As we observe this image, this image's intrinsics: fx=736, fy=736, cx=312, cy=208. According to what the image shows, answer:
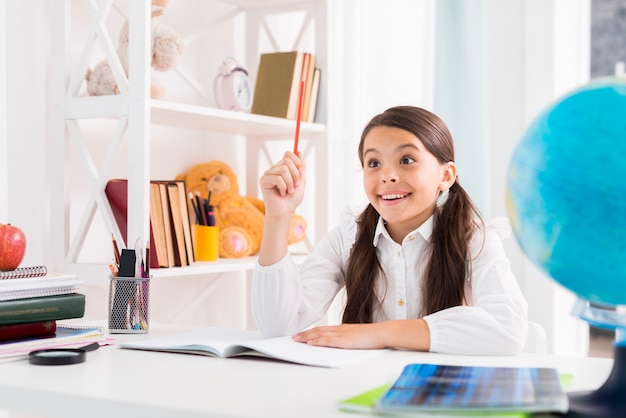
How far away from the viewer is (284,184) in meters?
1.38

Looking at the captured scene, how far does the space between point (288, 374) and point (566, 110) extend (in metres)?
0.50

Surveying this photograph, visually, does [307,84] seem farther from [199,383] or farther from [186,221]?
[199,383]

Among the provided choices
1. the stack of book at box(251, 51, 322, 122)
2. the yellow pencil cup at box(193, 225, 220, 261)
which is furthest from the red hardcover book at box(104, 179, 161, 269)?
the stack of book at box(251, 51, 322, 122)

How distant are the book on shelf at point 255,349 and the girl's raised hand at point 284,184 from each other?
0.28 metres

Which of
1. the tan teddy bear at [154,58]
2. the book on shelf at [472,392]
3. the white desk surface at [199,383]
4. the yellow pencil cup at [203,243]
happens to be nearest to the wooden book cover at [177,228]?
the yellow pencil cup at [203,243]

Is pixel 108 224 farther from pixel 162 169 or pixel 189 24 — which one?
pixel 189 24

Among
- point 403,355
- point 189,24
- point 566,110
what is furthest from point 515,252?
point 566,110

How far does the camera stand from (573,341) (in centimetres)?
283

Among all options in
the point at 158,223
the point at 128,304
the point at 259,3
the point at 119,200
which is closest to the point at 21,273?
the point at 128,304

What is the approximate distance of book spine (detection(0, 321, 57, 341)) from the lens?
1.20 meters

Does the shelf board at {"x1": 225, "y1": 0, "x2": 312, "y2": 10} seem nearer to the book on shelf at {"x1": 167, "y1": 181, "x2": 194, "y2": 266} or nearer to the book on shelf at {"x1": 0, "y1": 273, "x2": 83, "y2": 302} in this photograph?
the book on shelf at {"x1": 167, "y1": 181, "x2": 194, "y2": 266}

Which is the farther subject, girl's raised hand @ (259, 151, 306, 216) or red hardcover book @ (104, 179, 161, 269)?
red hardcover book @ (104, 179, 161, 269)

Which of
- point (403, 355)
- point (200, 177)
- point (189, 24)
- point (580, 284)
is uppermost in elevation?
point (189, 24)

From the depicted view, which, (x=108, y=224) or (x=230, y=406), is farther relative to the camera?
(x=108, y=224)
